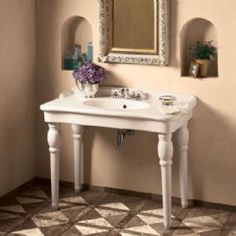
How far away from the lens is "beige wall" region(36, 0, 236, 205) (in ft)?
13.8

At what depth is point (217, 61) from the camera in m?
4.35

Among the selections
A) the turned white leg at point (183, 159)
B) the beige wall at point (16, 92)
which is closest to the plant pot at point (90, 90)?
the beige wall at point (16, 92)

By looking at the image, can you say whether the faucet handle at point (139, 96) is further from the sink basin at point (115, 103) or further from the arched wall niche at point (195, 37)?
the arched wall niche at point (195, 37)

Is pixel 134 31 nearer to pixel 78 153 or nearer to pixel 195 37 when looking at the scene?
pixel 195 37

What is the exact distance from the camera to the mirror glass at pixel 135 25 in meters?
4.33

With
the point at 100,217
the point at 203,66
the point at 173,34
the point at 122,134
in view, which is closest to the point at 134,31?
the point at 173,34

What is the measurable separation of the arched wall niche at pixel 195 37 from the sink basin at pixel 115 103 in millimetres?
408

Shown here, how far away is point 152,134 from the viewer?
4.52 metres

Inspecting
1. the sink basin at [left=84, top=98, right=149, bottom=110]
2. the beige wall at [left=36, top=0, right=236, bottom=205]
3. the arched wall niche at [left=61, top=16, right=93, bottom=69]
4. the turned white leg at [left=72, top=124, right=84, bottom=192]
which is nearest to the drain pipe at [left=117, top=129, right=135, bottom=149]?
the beige wall at [left=36, top=0, right=236, bottom=205]

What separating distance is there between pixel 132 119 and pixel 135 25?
31.5 inches

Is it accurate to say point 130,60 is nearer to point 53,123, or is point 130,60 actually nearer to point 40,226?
point 53,123

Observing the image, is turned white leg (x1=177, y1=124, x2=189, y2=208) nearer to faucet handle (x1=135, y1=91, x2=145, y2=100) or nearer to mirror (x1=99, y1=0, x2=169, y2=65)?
faucet handle (x1=135, y1=91, x2=145, y2=100)

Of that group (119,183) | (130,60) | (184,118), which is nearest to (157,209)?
(119,183)

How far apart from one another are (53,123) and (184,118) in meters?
0.89
